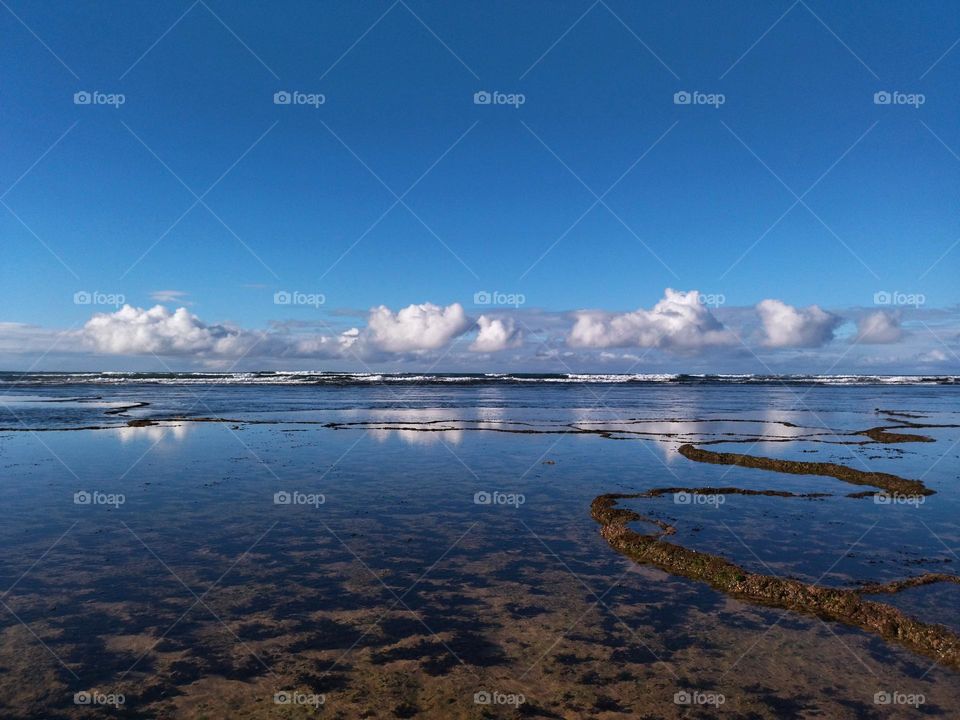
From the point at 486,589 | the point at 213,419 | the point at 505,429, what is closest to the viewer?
the point at 486,589

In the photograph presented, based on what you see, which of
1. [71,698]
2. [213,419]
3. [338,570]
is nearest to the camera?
[71,698]

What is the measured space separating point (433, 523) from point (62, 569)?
28.0 ft

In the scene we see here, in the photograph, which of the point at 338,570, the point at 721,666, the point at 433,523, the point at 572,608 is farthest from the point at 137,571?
the point at 721,666

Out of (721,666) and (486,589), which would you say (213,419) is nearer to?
(486,589)

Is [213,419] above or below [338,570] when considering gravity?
above

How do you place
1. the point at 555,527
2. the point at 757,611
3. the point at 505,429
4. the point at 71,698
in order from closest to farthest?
the point at 71,698, the point at 757,611, the point at 555,527, the point at 505,429

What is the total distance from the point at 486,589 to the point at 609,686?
374 cm

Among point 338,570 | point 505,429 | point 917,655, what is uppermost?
point 505,429

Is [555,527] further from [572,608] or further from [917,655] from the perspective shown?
[917,655]

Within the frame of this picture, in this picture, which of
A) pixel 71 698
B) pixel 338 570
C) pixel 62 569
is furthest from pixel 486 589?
pixel 62 569

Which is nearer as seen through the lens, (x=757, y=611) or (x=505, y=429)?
(x=757, y=611)

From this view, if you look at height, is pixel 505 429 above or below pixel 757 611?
above

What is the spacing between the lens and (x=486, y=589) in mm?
11461

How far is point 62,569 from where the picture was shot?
12.2m
